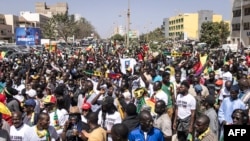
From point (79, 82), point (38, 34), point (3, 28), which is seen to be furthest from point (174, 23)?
point (79, 82)

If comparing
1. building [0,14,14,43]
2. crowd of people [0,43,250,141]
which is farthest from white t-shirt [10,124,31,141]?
building [0,14,14,43]

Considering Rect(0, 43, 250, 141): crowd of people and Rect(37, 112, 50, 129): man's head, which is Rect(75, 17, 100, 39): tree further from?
Rect(37, 112, 50, 129): man's head

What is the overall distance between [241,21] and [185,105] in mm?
51936

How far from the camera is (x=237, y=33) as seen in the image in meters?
64.4

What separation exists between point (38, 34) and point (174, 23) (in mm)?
107507

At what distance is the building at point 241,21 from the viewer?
199ft

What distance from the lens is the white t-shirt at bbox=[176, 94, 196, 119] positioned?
25.7ft

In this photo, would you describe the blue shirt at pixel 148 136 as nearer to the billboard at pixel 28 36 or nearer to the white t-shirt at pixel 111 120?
the white t-shirt at pixel 111 120

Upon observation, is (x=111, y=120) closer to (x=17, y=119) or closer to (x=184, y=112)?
(x=17, y=119)

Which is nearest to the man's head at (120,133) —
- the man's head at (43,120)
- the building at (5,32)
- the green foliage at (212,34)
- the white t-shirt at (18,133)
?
the man's head at (43,120)

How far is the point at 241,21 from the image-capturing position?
187 ft

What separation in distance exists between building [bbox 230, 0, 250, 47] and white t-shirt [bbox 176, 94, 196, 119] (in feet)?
170

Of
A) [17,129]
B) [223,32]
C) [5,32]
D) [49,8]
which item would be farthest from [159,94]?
[49,8]

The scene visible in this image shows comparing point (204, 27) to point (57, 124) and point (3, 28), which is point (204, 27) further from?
point (57, 124)
